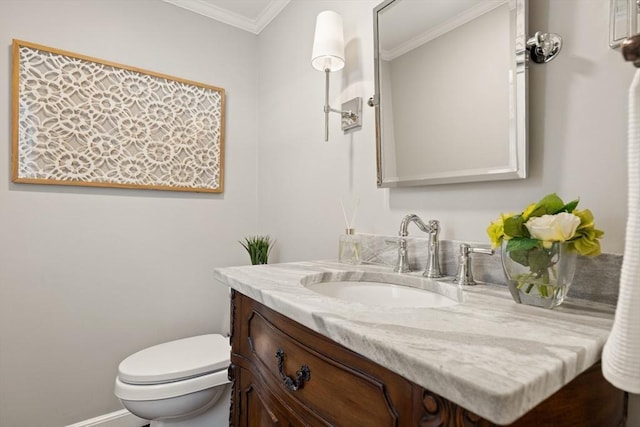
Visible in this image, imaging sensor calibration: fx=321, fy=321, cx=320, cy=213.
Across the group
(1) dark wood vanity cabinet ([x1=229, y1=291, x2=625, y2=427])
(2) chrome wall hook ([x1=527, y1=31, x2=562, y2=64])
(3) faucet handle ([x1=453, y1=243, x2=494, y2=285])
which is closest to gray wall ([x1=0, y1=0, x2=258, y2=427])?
(1) dark wood vanity cabinet ([x1=229, y1=291, x2=625, y2=427])

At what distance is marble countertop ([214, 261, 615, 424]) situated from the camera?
1.07ft

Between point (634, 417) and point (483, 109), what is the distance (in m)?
0.73

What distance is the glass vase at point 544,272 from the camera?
583mm

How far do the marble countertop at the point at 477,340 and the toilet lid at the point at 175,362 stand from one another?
2.94ft

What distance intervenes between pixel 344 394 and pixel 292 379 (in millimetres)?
178

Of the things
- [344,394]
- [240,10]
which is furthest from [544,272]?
[240,10]

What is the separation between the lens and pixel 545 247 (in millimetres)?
578

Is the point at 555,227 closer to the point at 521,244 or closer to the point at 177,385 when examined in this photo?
the point at 521,244

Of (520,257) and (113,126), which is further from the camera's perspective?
(113,126)

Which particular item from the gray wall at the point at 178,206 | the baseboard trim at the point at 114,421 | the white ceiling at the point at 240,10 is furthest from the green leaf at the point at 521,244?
the baseboard trim at the point at 114,421

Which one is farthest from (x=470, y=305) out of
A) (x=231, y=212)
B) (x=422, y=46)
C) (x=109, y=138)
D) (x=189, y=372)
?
(x=109, y=138)

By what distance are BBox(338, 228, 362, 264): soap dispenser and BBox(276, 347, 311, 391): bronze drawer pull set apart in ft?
1.70

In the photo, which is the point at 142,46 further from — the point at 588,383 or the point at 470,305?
the point at 588,383

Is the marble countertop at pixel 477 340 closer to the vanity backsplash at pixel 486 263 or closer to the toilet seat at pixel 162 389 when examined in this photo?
the vanity backsplash at pixel 486 263
